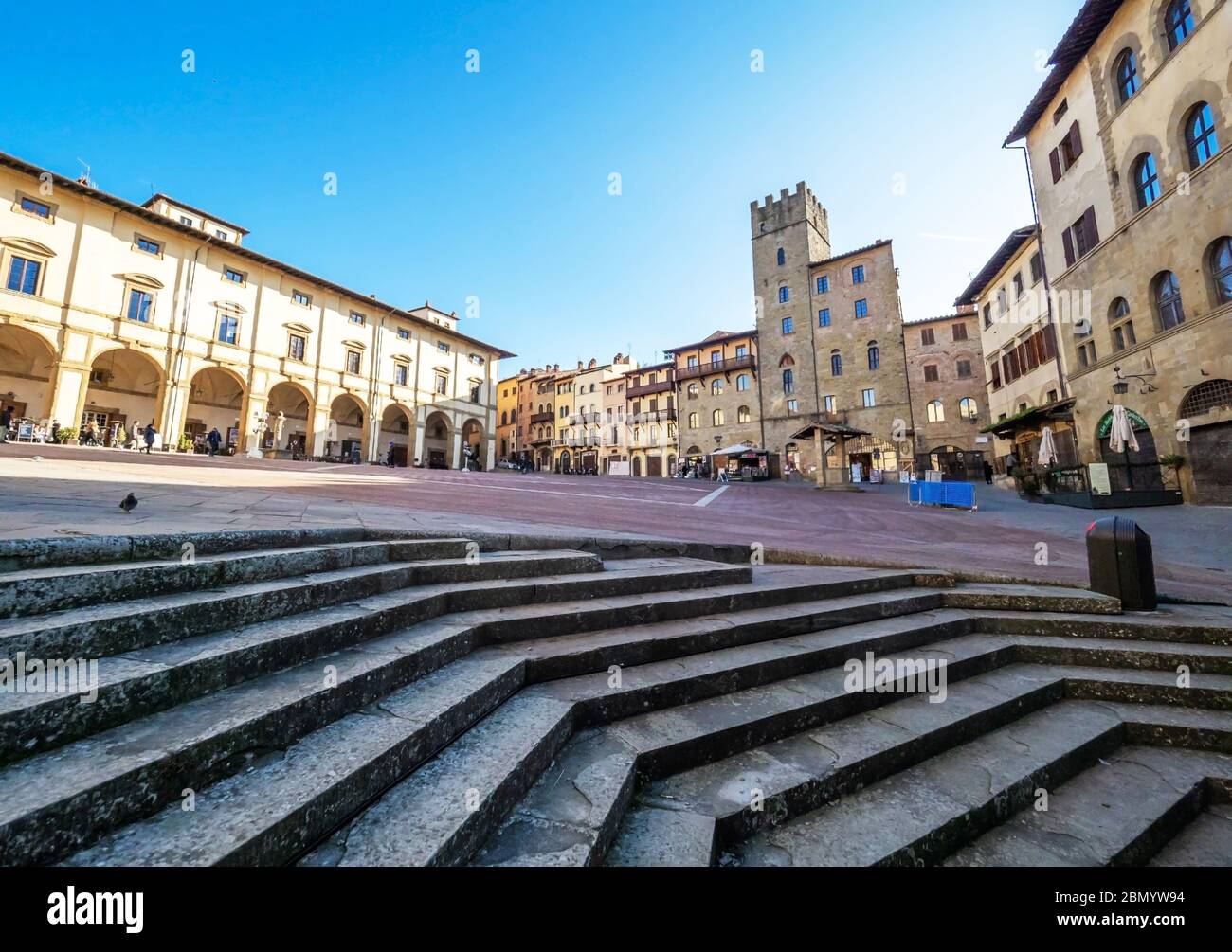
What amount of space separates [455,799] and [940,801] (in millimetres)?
2205

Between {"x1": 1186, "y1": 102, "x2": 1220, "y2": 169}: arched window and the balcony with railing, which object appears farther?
the balcony with railing

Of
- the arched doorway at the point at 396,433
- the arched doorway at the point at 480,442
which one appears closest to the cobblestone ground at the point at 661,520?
the arched doorway at the point at 396,433

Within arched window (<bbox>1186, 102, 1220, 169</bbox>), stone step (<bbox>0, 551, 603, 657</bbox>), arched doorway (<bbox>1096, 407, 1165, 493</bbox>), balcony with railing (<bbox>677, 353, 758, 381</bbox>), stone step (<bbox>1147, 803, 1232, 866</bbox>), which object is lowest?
stone step (<bbox>1147, 803, 1232, 866</bbox>)

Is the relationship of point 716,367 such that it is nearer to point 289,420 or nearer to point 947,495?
point 947,495

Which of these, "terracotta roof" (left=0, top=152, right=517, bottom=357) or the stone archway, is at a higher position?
"terracotta roof" (left=0, top=152, right=517, bottom=357)

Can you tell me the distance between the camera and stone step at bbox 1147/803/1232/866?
89.8 inches

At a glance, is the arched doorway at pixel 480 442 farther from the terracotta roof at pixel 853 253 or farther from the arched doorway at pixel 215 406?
the terracotta roof at pixel 853 253

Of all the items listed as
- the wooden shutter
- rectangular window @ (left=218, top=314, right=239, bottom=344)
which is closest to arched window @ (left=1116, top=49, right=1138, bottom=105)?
the wooden shutter

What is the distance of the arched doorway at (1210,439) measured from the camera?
1171cm

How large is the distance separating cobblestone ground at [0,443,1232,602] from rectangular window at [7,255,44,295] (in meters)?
19.4

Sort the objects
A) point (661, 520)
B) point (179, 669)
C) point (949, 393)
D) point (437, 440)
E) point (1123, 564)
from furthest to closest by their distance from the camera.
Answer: point (437, 440), point (949, 393), point (661, 520), point (1123, 564), point (179, 669)

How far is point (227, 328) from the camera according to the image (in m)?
26.1

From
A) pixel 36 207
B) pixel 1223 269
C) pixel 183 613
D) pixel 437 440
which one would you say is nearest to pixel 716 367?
pixel 437 440

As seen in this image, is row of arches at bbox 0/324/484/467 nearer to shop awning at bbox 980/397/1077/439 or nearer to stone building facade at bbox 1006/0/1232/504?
shop awning at bbox 980/397/1077/439
